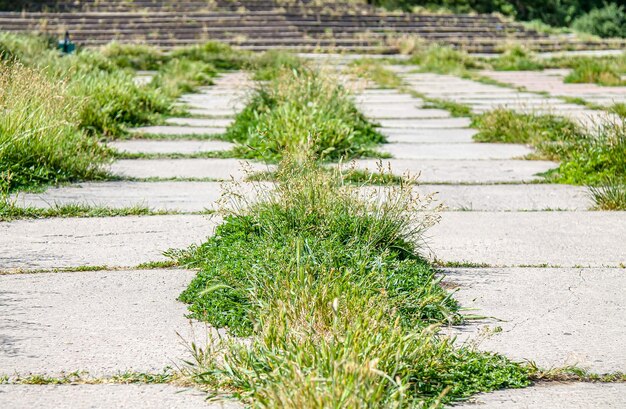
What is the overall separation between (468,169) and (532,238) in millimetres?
2592

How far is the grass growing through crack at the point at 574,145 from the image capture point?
21.6ft

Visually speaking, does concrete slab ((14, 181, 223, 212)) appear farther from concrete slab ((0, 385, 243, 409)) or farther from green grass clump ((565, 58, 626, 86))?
green grass clump ((565, 58, 626, 86))

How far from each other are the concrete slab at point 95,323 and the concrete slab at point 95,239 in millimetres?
280

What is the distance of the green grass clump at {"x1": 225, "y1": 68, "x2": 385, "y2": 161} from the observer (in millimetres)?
8047

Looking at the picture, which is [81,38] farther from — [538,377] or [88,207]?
[538,377]

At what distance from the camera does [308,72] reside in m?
11.1

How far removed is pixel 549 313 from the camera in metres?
3.92

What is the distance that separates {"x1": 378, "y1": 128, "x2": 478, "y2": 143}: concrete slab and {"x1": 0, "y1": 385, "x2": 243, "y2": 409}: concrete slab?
677cm

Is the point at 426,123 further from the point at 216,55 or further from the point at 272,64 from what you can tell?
the point at 216,55

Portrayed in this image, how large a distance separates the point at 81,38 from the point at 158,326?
980 inches

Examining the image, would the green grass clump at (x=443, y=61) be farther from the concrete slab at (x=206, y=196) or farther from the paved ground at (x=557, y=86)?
the concrete slab at (x=206, y=196)

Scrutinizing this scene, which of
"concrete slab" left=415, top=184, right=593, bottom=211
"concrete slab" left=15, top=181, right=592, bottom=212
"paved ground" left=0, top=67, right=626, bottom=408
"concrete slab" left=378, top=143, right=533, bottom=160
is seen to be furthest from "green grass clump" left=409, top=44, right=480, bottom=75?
"concrete slab" left=15, top=181, right=592, bottom=212

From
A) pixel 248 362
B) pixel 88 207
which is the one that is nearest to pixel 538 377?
pixel 248 362

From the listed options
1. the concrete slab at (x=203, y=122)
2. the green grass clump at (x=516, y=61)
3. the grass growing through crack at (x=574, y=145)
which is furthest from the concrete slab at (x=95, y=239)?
the green grass clump at (x=516, y=61)
